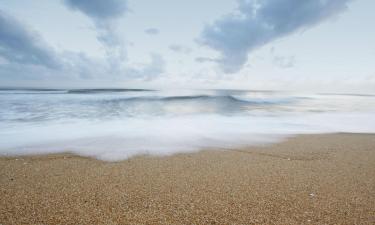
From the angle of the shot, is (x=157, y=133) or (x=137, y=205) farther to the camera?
(x=157, y=133)

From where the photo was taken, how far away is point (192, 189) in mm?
3160

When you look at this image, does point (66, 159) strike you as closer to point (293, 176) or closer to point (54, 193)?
point (54, 193)

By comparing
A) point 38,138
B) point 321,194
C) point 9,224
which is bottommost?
point 9,224

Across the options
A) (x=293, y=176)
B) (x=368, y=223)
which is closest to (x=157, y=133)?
(x=293, y=176)

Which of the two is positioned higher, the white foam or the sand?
the white foam

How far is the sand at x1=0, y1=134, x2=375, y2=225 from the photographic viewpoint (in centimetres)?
254

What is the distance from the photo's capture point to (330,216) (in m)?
2.54

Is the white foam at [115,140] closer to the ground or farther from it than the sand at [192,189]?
farther from it

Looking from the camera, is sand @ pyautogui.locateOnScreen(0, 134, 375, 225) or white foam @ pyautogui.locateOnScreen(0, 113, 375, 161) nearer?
sand @ pyautogui.locateOnScreen(0, 134, 375, 225)

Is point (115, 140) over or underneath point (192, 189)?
over

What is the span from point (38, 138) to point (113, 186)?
4.38 meters

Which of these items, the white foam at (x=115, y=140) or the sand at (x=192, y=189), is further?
the white foam at (x=115, y=140)

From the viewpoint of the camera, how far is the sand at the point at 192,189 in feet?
8.32

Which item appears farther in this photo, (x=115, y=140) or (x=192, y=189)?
(x=115, y=140)
